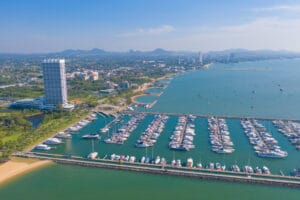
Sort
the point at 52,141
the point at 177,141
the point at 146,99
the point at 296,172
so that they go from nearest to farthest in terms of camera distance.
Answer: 1. the point at 296,172
2. the point at 177,141
3. the point at 52,141
4. the point at 146,99

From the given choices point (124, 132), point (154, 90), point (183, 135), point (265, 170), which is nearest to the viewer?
point (265, 170)

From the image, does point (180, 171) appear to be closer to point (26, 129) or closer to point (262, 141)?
point (262, 141)

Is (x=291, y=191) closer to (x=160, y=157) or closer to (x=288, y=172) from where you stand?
(x=288, y=172)

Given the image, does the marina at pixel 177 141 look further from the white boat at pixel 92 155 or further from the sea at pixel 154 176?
the sea at pixel 154 176

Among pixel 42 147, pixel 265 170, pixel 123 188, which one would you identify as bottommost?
pixel 123 188

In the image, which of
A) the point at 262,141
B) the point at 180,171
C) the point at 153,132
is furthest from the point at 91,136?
the point at 262,141

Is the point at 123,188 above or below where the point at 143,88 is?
below
